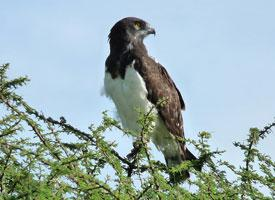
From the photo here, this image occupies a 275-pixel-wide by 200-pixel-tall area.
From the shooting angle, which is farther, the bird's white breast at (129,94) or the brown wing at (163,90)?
the brown wing at (163,90)

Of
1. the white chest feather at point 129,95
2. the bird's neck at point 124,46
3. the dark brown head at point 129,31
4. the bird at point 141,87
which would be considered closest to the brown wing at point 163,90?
the bird at point 141,87

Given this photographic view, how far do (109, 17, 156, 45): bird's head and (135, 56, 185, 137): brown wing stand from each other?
0.64 m

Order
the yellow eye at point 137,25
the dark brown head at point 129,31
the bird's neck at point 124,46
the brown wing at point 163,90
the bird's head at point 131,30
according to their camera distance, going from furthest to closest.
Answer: the yellow eye at point 137,25
the bird's head at point 131,30
the dark brown head at point 129,31
the bird's neck at point 124,46
the brown wing at point 163,90

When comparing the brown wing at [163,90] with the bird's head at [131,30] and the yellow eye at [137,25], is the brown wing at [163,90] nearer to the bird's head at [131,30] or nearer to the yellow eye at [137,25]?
the bird's head at [131,30]

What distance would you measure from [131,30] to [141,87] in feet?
4.81

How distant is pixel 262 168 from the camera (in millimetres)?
5395

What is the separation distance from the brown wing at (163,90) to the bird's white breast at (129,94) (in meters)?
0.12

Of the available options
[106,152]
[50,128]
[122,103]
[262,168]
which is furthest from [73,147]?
[122,103]

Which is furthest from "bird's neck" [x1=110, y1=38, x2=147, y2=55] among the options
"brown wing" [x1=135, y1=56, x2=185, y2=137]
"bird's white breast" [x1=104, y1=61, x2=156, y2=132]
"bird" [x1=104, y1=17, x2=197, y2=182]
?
"bird's white breast" [x1=104, y1=61, x2=156, y2=132]

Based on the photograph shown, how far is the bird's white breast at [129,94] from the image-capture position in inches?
389

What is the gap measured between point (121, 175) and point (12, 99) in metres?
1.45

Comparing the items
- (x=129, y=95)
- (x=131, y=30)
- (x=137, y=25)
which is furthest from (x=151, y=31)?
(x=129, y=95)

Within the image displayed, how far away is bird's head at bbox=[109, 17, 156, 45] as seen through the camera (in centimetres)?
1105

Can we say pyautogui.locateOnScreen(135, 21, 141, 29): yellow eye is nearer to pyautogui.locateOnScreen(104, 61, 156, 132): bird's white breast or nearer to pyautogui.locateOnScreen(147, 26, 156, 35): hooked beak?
pyautogui.locateOnScreen(147, 26, 156, 35): hooked beak
